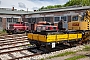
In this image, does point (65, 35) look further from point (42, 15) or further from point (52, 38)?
point (42, 15)

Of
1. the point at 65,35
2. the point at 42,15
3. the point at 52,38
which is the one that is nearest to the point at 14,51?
the point at 52,38

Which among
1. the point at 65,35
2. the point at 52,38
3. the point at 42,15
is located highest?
the point at 42,15

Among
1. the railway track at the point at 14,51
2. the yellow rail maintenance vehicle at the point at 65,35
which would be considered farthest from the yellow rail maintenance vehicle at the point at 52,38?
the railway track at the point at 14,51

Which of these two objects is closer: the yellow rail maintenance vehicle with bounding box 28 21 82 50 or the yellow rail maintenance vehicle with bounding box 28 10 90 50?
the yellow rail maintenance vehicle with bounding box 28 21 82 50

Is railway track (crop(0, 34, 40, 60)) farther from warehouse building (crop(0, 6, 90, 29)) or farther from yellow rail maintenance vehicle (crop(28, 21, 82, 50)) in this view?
warehouse building (crop(0, 6, 90, 29))

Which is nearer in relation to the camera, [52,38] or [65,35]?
[52,38]

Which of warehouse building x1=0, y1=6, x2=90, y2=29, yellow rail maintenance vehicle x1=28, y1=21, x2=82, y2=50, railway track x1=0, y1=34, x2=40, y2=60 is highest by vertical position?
warehouse building x1=0, y1=6, x2=90, y2=29

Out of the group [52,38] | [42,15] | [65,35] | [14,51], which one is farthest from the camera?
[42,15]

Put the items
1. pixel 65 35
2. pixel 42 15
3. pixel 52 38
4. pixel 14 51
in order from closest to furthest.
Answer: pixel 52 38
pixel 14 51
pixel 65 35
pixel 42 15

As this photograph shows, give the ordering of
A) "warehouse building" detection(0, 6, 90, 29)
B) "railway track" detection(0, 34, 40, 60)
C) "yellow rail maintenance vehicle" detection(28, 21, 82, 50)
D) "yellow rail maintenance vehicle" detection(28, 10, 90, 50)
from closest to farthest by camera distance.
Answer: "railway track" detection(0, 34, 40, 60) < "yellow rail maintenance vehicle" detection(28, 21, 82, 50) < "yellow rail maintenance vehicle" detection(28, 10, 90, 50) < "warehouse building" detection(0, 6, 90, 29)

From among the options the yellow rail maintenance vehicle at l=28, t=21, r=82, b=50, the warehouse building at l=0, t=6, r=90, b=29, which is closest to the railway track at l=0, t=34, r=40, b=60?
the yellow rail maintenance vehicle at l=28, t=21, r=82, b=50

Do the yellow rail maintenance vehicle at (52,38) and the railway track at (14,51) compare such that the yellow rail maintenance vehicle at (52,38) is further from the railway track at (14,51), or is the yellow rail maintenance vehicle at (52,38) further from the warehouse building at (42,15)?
the warehouse building at (42,15)

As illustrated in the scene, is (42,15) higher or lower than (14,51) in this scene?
higher

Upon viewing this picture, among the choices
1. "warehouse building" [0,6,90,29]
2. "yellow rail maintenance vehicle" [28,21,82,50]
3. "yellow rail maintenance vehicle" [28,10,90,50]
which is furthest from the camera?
"warehouse building" [0,6,90,29]
